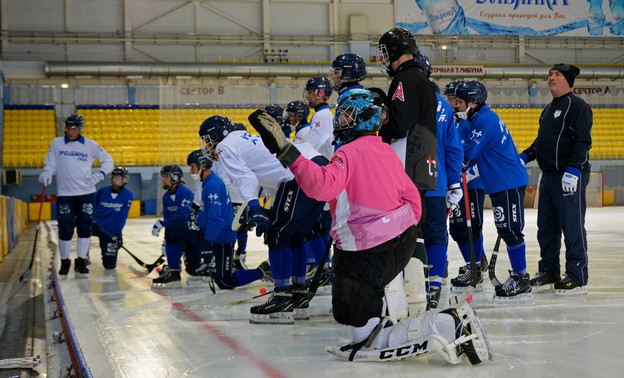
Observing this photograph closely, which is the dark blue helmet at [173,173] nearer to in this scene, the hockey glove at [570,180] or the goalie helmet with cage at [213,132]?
the goalie helmet with cage at [213,132]

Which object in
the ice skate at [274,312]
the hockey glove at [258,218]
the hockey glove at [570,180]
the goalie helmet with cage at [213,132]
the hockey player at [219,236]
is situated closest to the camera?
the hockey glove at [258,218]

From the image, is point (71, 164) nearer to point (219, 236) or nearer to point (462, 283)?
point (219, 236)

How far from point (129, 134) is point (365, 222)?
71.1 feet

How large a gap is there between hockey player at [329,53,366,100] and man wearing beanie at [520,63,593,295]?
4.87 feet

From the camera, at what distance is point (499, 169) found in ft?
17.5

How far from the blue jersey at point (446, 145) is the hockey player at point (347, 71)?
613mm

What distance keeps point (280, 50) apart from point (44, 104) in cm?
816

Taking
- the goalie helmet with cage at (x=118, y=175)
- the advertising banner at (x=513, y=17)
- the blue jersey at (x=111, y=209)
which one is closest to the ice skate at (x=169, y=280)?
the blue jersey at (x=111, y=209)

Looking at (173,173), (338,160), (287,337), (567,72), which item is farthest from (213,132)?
(567,72)

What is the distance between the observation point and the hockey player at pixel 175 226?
6.48 m

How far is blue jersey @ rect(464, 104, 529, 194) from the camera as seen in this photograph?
5.30 metres

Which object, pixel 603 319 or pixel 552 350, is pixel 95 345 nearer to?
pixel 552 350

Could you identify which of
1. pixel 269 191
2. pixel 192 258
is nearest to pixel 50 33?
pixel 192 258

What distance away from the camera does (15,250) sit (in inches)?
465
